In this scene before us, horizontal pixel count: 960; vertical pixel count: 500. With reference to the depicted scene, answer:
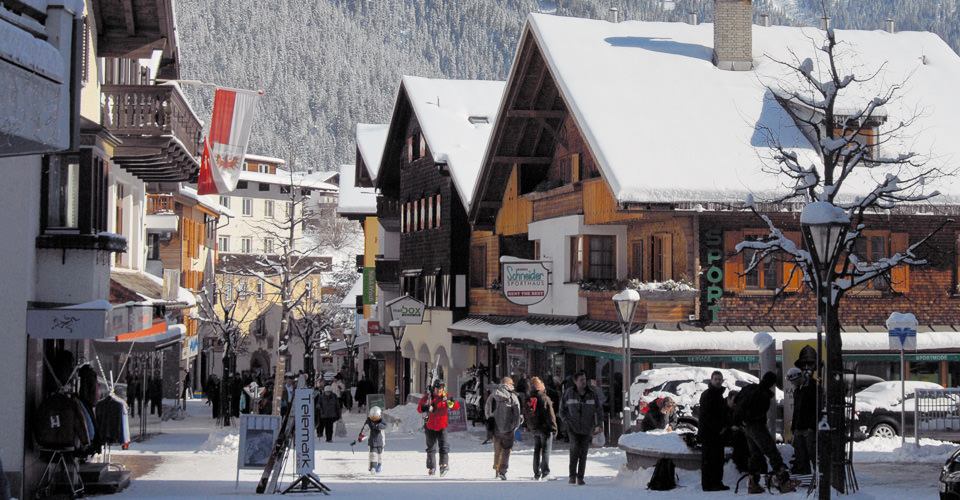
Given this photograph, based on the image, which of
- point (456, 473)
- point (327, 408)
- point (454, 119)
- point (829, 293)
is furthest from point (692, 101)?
point (829, 293)

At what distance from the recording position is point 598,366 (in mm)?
32844

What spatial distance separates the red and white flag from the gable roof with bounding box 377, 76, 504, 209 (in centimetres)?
1498

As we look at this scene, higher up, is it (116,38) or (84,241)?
A: (116,38)

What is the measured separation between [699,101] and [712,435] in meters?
17.3

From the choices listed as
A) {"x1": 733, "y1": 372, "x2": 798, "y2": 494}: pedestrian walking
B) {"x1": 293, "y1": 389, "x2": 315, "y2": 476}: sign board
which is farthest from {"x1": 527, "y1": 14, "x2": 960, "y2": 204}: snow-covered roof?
{"x1": 733, "y1": 372, "x2": 798, "y2": 494}: pedestrian walking

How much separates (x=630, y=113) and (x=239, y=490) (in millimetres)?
15890

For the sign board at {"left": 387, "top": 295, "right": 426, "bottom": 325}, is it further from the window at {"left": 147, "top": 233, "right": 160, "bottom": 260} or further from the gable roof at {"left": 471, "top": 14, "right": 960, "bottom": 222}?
the window at {"left": 147, "top": 233, "right": 160, "bottom": 260}

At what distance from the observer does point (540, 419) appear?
65.7ft

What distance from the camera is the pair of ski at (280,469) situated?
17750 mm

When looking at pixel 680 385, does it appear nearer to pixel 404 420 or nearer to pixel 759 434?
pixel 759 434

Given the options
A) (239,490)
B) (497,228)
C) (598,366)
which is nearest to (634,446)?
(239,490)

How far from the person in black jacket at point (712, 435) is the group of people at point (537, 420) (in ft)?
8.37

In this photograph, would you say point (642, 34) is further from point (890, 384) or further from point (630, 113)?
point (890, 384)

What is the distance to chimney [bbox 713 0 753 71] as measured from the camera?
33.9 metres
